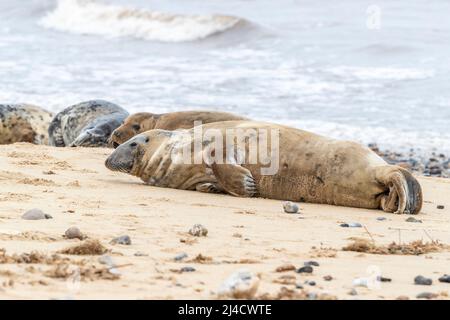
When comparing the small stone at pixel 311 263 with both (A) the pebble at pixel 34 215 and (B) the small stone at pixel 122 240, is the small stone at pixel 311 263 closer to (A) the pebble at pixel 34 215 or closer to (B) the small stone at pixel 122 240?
(B) the small stone at pixel 122 240

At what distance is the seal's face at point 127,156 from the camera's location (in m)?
8.36

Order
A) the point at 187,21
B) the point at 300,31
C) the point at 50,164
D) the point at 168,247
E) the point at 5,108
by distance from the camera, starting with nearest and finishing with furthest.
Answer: the point at 168,247
the point at 50,164
the point at 5,108
the point at 300,31
the point at 187,21

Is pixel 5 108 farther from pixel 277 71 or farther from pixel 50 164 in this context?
pixel 277 71

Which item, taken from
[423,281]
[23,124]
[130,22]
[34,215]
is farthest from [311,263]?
[130,22]

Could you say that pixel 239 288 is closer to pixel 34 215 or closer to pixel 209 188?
pixel 34 215

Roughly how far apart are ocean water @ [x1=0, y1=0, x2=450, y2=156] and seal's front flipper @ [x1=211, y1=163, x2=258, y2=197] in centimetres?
→ 509

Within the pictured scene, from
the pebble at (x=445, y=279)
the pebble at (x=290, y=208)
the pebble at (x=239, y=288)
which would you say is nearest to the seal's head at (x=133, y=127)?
the pebble at (x=290, y=208)

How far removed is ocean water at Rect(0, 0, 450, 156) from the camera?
592 inches

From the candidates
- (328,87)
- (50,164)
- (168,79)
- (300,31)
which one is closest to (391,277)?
(50,164)

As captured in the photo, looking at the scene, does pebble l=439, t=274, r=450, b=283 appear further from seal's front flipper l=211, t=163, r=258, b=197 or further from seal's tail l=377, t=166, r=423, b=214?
seal's front flipper l=211, t=163, r=258, b=197

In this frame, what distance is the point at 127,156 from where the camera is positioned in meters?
8.36

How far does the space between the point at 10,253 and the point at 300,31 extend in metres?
20.4

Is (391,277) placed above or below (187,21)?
below

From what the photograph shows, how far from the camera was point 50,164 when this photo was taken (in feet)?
29.6
